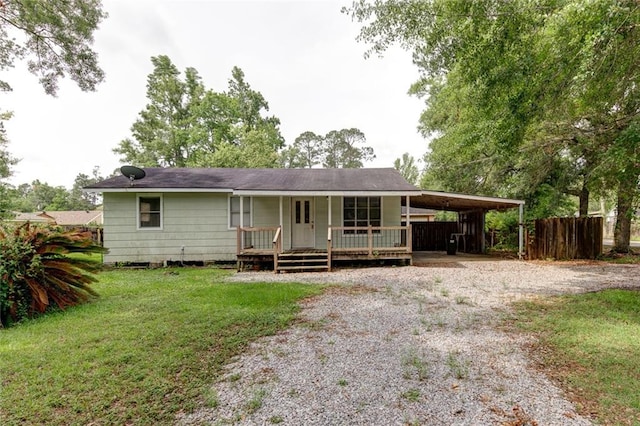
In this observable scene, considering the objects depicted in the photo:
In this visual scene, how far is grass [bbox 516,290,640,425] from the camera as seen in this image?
8.57ft

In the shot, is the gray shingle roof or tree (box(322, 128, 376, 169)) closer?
the gray shingle roof

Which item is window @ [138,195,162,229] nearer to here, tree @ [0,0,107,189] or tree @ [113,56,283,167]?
tree @ [0,0,107,189]

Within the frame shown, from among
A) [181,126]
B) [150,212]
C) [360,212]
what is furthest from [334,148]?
[150,212]

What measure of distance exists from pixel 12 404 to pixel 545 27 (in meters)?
8.58

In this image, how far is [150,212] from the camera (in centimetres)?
1038

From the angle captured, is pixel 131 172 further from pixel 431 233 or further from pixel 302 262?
pixel 431 233

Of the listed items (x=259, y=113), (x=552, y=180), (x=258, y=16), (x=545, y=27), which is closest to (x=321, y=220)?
(x=258, y=16)

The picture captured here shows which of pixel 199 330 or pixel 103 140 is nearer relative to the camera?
pixel 199 330

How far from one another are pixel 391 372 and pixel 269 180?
29.4 feet

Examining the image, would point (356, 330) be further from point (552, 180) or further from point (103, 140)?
point (103, 140)

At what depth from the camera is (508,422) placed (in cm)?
233

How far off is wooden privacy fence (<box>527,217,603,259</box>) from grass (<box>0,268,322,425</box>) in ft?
32.8

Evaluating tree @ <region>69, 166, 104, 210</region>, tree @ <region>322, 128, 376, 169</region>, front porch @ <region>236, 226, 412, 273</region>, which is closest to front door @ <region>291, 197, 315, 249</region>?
front porch @ <region>236, 226, 412, 273</region>

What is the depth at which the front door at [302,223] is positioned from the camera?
36.2ft
